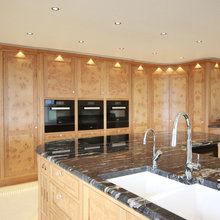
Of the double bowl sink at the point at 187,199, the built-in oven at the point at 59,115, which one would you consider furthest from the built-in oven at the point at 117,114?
the double bowl sink at the point at 187,199

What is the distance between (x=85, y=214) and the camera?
4.77 feet

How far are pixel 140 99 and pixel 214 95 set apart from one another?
1760 mm

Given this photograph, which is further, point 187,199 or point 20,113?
point 20,113

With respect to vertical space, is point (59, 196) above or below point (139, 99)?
below

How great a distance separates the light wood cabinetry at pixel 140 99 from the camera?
5684mm

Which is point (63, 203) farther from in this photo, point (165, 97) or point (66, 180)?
point (165, 97)

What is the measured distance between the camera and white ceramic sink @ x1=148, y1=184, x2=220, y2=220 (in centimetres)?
126

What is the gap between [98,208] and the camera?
1313mm

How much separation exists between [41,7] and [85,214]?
88.6 inches

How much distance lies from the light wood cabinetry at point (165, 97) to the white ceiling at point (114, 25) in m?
1.25

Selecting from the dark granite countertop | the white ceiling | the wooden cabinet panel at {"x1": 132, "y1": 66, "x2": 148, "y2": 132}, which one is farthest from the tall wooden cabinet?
the wooden cabinet panel at {"x1": 132, "y1": 66, "x2": 148, "y2": 132}

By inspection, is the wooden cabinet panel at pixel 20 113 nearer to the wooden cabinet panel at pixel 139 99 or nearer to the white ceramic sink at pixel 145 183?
the wooden cabinet panel at pixel 139 99

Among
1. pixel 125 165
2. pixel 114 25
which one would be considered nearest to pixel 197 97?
pixel 114 25

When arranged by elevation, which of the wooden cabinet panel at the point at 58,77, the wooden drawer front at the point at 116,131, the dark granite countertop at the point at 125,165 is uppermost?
the wooden cabinet panel at the point at 58,77
